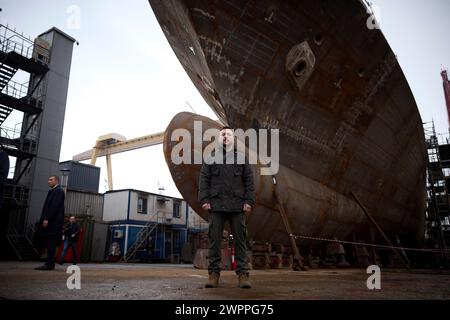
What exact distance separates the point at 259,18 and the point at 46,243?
600 centimetres

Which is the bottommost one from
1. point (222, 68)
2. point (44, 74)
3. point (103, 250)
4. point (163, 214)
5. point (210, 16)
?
point (103, 250)

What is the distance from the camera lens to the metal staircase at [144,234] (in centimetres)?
2244

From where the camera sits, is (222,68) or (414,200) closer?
(222,68)

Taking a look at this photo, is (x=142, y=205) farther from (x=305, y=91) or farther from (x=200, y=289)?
(x=200, y=289)

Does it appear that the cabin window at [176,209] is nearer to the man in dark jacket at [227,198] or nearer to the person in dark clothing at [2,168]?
the person in dark clothing at [2,168]

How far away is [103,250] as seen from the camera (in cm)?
2202

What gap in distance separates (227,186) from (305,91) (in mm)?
5259

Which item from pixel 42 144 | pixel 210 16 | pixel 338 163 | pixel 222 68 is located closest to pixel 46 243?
pixel 222 68

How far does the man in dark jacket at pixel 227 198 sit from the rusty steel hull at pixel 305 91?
3.40 metres

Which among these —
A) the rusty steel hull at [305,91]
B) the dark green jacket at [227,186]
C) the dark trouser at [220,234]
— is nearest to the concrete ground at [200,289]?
the dark trouser at [220,234]

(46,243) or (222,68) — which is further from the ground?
(222,68)

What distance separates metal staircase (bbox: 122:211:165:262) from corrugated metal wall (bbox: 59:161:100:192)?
20.7 feet

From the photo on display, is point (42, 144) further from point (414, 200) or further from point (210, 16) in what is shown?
point (414, 200)
